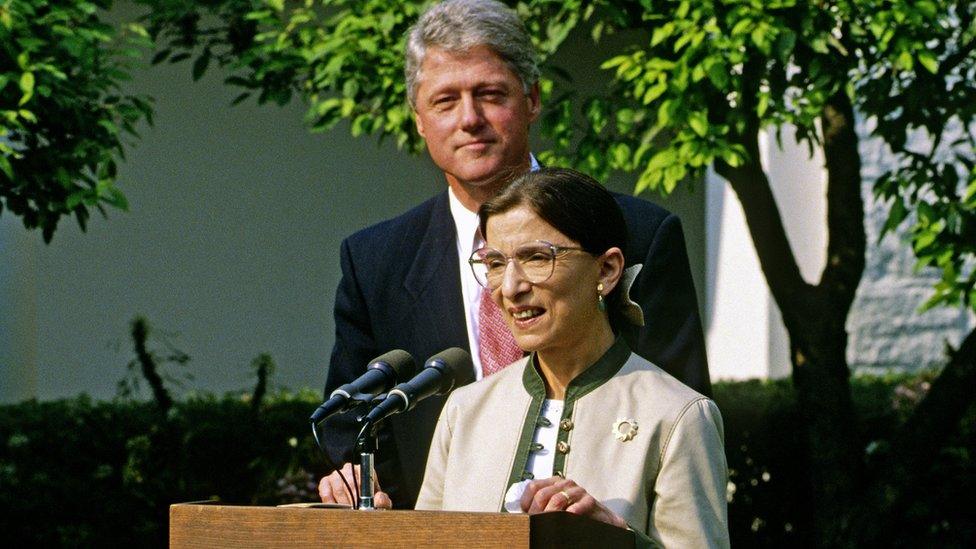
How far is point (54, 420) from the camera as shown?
8.17 m

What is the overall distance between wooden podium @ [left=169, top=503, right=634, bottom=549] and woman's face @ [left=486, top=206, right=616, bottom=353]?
1.52ft

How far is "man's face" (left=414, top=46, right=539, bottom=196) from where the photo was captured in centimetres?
370

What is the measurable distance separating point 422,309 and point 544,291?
0.96 metres

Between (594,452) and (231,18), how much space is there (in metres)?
5.12

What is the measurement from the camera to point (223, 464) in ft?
27.6

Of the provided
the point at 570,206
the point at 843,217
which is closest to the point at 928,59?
the point at 843,217

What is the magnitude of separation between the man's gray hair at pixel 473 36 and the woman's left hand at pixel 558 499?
1357 mm

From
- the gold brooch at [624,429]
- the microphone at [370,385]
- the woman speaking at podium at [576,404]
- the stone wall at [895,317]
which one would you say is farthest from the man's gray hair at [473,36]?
the stone wall at [895,317]

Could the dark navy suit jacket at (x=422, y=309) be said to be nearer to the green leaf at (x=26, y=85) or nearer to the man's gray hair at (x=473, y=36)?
the man's gray hair at (x=473, y=36)

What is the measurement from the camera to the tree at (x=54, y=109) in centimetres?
594

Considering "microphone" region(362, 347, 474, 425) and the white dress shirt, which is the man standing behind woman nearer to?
the white dress shirt

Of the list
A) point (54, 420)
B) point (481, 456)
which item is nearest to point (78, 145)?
point (54, 420)

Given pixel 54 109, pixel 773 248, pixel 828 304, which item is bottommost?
pixel 828 304

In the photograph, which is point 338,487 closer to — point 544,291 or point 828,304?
point 544,291
